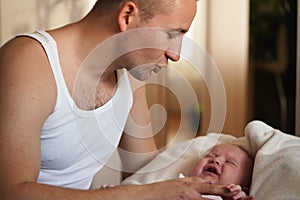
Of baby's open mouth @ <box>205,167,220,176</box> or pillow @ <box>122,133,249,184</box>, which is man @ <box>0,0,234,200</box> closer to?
pillow @ <box>122,133,249,184</box>

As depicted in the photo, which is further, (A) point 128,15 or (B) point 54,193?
(A) point 128,15

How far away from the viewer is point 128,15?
112 centimetres

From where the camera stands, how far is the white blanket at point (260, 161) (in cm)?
118

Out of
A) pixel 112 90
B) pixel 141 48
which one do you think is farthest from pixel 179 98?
pixel 141 48

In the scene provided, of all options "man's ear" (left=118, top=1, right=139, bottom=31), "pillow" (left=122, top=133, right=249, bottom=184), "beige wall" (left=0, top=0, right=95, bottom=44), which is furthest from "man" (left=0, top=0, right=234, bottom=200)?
"beige wall" (left=0, top=0, right=95, bottom=44)

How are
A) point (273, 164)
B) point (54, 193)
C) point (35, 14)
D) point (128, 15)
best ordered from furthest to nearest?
point (35, 14), point (273, 164), point (128, 15), point (54, 193)

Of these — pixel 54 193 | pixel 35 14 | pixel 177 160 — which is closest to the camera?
pixel 54 193

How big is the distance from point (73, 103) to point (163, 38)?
0.23m

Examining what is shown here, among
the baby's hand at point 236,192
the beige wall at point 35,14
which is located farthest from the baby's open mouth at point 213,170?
the beige wall at point 35,14

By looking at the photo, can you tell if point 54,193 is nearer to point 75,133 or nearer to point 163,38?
point 75,133

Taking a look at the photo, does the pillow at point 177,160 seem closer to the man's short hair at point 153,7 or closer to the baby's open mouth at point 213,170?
the baby's open mouth at point 213,170

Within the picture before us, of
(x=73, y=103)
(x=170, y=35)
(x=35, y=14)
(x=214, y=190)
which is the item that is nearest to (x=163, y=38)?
(x=170, y=35)

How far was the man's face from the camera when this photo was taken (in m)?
1.13

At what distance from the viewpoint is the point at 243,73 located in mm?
1942
